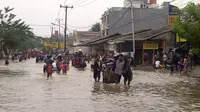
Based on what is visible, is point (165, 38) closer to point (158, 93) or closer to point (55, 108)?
point (158, 93)

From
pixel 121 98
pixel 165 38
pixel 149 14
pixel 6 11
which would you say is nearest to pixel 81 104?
pixel 121 98

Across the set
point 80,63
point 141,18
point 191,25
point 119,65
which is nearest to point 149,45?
point 80,63

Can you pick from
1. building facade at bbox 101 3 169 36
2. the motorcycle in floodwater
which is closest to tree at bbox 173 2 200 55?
the motorcycle in floodwater

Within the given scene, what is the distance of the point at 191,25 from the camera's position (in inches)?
976

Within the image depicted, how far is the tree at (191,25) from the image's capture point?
24406 mm

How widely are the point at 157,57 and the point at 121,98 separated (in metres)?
22.7

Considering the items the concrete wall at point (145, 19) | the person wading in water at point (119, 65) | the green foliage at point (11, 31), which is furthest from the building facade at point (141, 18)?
the person wading in water at point (119, 65)

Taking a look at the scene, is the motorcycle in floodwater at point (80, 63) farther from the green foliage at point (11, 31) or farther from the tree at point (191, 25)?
the green foliage at point (11, 31)

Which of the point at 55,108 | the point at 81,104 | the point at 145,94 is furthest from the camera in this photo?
the point at 145,94

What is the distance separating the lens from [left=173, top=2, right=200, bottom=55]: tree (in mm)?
24406

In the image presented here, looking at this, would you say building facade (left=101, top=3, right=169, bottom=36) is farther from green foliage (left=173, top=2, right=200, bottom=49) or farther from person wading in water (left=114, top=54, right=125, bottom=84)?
person wading in water (left=114, top=54, right=125, bottom=84)

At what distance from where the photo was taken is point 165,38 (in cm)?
4016

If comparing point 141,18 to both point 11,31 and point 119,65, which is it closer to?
point 11,31

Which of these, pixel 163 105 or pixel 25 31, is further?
pixel 25 31
